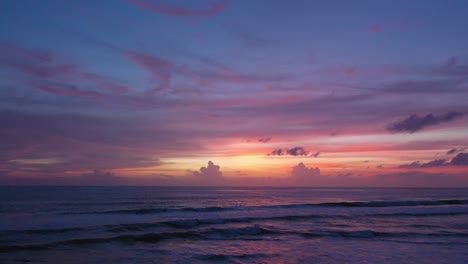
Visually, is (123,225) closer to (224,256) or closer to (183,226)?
(183,226)

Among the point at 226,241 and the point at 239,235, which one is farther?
the point at 239,235

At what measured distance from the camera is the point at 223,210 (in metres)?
40.9

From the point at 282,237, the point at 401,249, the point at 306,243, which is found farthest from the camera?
the point at 282,237

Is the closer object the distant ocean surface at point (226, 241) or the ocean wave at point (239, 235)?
the distant ocean surface at point (226, 241)

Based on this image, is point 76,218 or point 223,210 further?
point 223,210

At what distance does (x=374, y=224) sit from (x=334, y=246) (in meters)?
11.2

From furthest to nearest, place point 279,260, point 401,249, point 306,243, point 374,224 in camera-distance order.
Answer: point 374,224, point 306,243, point 401,249, point 279,260

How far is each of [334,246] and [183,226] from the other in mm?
12071

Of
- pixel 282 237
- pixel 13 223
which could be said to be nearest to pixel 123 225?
pixel 13 223

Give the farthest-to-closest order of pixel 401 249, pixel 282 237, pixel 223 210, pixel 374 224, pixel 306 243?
1. pixel 223 210
2. pixel 374 224
3. pixel 282 237
4. pixel 306 243
5. pixel 401 249

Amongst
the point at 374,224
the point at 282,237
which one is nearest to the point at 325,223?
the point at 374,224

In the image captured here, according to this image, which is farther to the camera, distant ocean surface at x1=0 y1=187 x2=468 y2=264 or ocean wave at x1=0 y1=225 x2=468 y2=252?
ocean wave at x1=0 y1=225 x2=468 y2=252

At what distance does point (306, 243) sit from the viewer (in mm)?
20266

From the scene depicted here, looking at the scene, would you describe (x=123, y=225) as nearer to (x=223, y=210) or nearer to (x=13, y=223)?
(x=13, y=223)
